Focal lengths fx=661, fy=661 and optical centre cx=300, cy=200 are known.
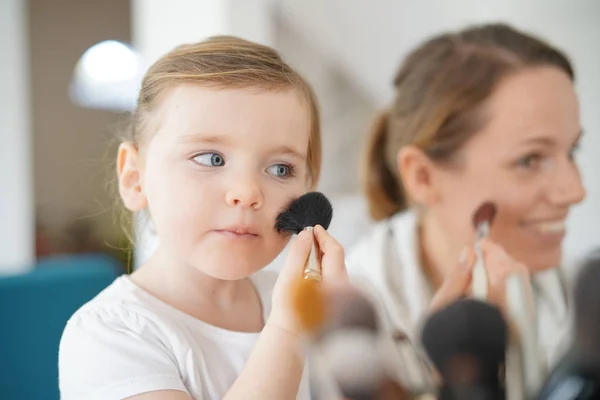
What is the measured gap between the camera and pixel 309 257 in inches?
12.1

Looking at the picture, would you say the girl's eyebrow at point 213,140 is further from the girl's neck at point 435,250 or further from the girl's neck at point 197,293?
the girl's neck at point 435,250

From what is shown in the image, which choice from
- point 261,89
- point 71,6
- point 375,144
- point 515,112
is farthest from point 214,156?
point 71,6

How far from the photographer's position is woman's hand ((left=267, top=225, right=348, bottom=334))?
29 cm

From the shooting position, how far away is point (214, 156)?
33cm

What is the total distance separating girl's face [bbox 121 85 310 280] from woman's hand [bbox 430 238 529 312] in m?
0.10

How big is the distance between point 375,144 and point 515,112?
21 centimetres

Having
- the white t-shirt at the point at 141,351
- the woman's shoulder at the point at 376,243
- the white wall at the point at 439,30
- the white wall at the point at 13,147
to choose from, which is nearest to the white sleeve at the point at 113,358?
the white t-shirt at the point at 141,351

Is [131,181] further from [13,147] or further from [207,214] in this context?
[13,147]

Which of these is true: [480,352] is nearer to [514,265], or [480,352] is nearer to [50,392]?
[514,265]

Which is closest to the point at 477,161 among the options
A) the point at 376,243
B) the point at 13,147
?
the point at 376,243

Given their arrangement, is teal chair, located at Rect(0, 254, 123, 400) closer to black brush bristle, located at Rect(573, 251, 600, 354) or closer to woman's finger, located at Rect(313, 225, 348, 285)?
woman's finger, located at Rect(313, 225, 348, 285)

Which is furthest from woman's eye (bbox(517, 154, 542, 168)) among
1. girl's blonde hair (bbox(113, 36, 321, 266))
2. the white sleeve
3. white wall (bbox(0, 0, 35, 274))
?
white wall (bbox(0, 0, 35, 274))

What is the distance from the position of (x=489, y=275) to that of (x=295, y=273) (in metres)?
0.13

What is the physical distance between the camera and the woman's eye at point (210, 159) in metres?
0.33
